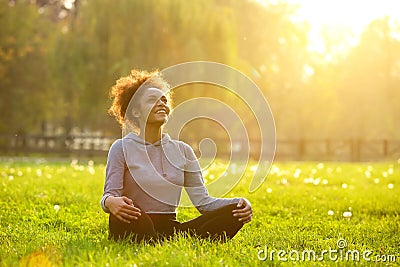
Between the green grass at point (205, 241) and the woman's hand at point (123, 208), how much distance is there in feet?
0.75

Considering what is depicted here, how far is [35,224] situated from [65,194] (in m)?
2.62

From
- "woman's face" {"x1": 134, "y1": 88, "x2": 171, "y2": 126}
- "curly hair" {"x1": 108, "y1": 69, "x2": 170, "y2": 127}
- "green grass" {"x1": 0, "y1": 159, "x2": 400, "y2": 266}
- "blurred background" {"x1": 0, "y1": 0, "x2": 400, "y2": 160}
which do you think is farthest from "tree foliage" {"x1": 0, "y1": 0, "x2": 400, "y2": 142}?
"woman's face" {"x1": 134, "y1": 88, "x2": 171, "y2": 126}

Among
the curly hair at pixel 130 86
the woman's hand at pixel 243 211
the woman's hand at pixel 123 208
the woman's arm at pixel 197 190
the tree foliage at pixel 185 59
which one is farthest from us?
the tree foliage at pixel 185 59

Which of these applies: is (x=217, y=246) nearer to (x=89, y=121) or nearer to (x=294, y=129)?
(x=89, y=121)

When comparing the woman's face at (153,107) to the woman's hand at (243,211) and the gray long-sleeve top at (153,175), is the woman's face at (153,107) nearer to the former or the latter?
the gray long-sleeve top at (153,175)

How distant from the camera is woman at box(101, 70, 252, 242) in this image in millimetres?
4785

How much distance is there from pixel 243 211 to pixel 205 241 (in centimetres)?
37

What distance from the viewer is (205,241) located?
4.70 m

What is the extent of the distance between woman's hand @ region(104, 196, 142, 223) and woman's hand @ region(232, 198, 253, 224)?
0.76 m

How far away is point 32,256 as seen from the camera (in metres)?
4.28

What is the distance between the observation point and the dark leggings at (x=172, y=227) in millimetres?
4762

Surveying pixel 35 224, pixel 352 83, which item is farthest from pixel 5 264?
pixel 352 83

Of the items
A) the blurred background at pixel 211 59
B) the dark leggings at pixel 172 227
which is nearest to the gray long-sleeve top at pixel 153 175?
the dark leggings at pixel 172 227

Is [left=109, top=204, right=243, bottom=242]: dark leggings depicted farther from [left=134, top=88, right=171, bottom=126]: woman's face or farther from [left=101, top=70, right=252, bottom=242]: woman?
[left=134, top=88, right=171, bottom=126]: woman's face
